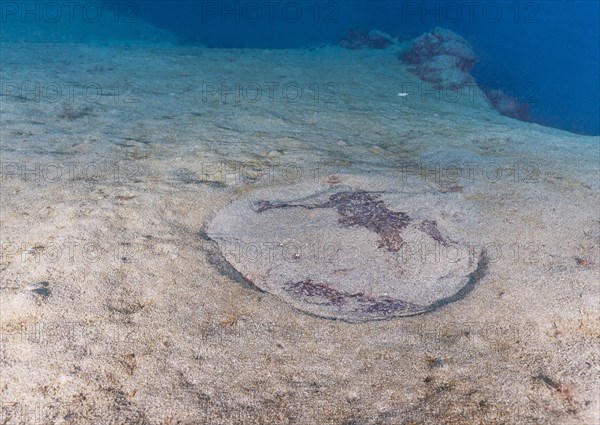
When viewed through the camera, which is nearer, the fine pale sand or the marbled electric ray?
the fine pale sand

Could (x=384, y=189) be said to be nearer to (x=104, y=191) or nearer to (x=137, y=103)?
(x=104, y=191)

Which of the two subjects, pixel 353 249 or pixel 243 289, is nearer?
pixel 243 289

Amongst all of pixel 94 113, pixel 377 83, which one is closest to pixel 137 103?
pixel 94 113

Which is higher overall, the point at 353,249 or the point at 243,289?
the point at 353,249
